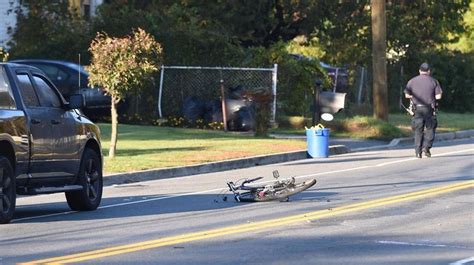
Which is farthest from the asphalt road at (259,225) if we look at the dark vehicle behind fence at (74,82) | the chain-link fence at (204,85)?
the chain-link fence at (204,85)

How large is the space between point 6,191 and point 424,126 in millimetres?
12576

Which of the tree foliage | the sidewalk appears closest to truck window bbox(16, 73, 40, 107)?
the sidewalk

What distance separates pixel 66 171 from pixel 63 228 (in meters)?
1.71

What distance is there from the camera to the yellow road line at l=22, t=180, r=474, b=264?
34.2 feet

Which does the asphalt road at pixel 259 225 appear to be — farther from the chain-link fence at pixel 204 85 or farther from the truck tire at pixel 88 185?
the chain-link fence at pixel 204 85

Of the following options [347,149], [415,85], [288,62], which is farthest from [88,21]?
[415,85]

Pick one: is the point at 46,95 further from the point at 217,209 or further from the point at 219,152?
the point at 219,152

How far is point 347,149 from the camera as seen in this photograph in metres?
26.2

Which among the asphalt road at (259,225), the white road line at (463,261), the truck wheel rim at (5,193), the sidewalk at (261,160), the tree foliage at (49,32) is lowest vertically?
the sidewalk at (261,160)

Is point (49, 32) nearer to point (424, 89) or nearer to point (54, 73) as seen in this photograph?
point (54, 73)

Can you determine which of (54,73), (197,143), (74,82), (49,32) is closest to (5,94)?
(197,143)

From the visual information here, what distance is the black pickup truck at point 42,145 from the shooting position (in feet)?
42.7

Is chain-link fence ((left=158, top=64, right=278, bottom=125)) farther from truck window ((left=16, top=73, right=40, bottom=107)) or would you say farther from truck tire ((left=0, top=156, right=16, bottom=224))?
truck tire ((left=0, top=156, right=16, bottom=224))

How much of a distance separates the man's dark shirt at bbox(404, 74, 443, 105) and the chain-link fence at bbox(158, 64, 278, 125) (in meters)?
6.87
